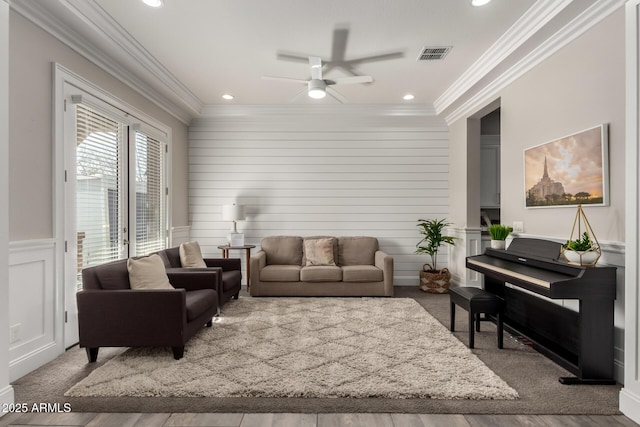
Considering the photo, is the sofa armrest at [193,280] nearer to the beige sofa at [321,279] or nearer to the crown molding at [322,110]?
the beige sofa at [321,279]

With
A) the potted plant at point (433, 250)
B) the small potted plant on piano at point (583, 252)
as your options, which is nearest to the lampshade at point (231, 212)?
the potted plant at point (433, 250)

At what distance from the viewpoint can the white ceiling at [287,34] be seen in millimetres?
2914

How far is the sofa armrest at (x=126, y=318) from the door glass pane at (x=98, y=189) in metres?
0.71

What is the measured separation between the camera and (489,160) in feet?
19.3

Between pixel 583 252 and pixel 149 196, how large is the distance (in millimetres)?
4727

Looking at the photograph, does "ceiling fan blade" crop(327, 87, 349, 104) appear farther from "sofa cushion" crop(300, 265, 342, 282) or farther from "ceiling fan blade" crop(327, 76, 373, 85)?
"sofa cushion" crop(300, 265, 342, 282)

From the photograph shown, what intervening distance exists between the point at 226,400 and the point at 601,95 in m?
3.50

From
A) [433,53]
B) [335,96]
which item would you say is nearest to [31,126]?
[335,96]

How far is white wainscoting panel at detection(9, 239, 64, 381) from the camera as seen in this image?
252cm

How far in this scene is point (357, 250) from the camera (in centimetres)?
555

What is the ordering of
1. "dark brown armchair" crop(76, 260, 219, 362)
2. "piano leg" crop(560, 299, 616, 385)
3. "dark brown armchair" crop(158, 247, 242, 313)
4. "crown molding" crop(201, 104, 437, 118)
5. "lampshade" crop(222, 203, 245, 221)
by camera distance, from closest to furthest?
1. "piano leg" crop(560, 299, 616, 385)
2. "dark brown armchair" crop(76, 260, 219, 362)
3. "dark brown armchair" crop(158, 247, 242, 313)
4. "lampshade" crop(222, 203, 245, 221)
5. "crown molding" crop(201, 104, 437, 118)

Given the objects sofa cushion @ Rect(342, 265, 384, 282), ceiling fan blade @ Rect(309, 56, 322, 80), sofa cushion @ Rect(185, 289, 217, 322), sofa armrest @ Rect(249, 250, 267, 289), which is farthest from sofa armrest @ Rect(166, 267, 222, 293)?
ceiling fan blade @ Rect(309, 56, 322, 80)

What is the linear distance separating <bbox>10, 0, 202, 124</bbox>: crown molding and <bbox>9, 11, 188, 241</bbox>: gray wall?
0.26 feet

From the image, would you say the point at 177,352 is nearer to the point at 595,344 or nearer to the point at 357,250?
the point at 595,344
